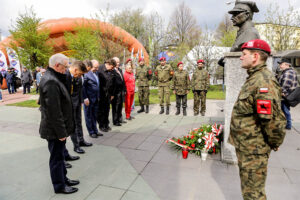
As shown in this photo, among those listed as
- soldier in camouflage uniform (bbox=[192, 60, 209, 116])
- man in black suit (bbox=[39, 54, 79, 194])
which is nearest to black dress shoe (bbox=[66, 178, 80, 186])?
man in black suit (bbox=[39, 54, 79, 194])

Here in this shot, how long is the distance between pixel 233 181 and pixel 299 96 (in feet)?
11.7

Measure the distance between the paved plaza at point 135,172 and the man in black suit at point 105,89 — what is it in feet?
1.79

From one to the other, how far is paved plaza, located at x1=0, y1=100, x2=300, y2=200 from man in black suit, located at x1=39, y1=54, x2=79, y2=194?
1.24ft

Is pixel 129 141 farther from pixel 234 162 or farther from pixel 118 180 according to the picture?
pixel 234 162

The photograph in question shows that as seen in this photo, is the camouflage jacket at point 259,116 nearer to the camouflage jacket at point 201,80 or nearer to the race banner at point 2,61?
the camouflage jacket at point 201,80

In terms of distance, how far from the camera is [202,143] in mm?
3957

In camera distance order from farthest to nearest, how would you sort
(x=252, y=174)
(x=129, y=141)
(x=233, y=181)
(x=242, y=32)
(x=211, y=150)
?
(x=129, y=141)
(x=211, y=150)
(x=242, y=32)
(x=233, y=181)
(x=252, y=174)

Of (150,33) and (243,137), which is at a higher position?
(150,33)

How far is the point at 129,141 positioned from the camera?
4828 mm

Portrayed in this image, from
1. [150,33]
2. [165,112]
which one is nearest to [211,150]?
[165,112]

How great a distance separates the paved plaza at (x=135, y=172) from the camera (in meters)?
2.76

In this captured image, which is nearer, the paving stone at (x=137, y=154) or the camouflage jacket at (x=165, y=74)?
the paving stone at (x=137, y=154)

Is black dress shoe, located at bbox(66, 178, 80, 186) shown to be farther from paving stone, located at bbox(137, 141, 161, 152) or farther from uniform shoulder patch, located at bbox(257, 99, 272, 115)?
uniform shoulder patch, located at bbox(257, 99, 272, 115)

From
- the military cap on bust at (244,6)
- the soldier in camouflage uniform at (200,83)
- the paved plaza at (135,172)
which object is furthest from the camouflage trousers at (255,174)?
the soldier in camouflage uniform at (200,83)
